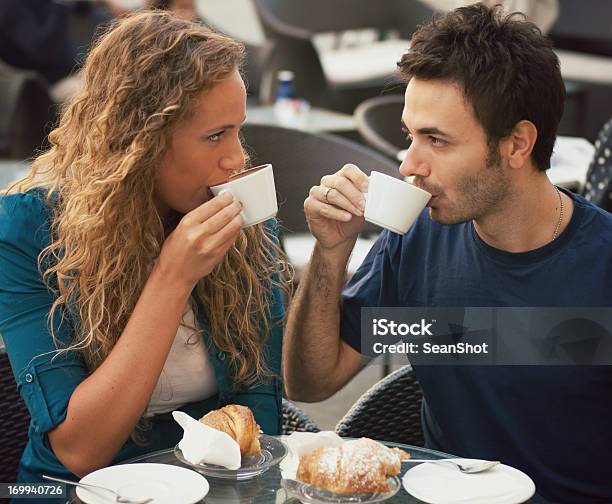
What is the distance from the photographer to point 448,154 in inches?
70.6

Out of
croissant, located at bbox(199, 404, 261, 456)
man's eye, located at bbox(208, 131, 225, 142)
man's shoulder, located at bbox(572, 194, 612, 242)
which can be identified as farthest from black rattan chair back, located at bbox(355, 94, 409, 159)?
croissant, located at bbox(199, 404, 261, 456)

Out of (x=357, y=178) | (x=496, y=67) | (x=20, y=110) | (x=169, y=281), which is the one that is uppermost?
(x=496, y=67)

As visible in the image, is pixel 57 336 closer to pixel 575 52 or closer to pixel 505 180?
pixel 505 180

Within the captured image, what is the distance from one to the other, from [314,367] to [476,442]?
31 centimetres

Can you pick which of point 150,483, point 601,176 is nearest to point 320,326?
point 150,483

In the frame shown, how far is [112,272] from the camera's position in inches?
65.9

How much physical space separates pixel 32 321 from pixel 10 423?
0.36 meters

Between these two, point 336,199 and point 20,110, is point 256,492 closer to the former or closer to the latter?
point 336,199

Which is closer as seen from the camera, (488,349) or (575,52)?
(488,349)

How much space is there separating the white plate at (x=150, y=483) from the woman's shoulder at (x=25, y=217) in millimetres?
415

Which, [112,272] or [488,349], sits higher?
[112,272]

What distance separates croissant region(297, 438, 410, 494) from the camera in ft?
4.56

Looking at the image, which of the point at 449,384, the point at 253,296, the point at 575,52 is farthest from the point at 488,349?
the point at 575,52

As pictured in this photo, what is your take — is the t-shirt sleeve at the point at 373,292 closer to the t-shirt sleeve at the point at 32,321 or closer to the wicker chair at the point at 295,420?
the wicker chair at the point at 295,420
